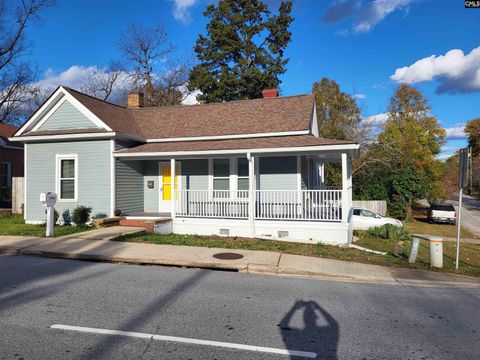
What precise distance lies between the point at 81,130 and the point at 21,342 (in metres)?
11.4

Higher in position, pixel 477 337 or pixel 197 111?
pixel 197 111

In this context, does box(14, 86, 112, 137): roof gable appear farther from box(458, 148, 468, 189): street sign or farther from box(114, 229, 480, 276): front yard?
→ box(458, 148, 468, 189): street sign

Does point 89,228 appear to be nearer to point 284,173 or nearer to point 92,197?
point 92,197

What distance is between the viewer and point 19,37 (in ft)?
97.5

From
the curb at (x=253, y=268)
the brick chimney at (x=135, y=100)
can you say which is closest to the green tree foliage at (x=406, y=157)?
the brick chimney at (x=135, y=100)

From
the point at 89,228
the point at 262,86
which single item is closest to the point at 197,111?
the point at 89,228

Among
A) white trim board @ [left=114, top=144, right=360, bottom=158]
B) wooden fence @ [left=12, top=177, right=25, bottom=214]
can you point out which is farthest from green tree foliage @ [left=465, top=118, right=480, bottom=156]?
wooden fence @ [left=12, top=177, right=25, bottom=214]

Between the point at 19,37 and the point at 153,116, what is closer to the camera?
the point at 153,116

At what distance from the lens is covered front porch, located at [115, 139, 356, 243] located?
38.6ft

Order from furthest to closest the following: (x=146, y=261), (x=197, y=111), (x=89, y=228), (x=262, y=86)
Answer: (x=262, y=86), (x=197, y=111), (x=89, y=228), (x=146, y=261)

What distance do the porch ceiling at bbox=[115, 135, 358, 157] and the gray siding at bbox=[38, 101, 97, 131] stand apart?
221 cm

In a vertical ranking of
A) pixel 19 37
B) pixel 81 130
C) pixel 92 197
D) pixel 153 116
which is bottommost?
pixel 92 197

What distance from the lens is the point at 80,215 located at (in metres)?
13.0

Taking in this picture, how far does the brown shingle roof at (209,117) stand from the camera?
14750 mm
